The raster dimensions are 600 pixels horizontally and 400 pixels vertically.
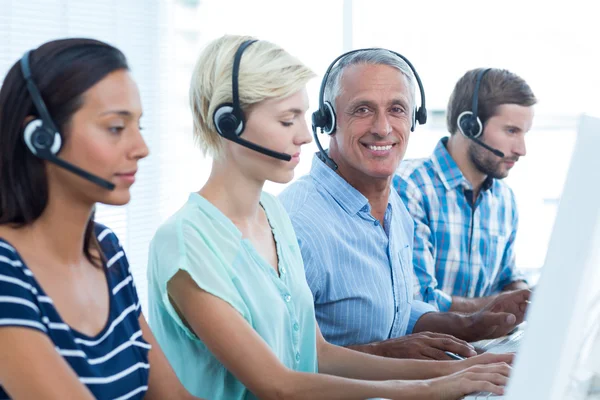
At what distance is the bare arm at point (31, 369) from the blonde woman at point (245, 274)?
31 centimetres

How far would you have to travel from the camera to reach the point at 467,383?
1.24 m

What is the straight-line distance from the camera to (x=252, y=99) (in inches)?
53.6

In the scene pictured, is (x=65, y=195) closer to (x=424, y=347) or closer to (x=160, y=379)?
(x=160, y=379)

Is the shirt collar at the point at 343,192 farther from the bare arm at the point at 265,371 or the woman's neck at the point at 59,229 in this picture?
the woman's neck at the point at 59,229

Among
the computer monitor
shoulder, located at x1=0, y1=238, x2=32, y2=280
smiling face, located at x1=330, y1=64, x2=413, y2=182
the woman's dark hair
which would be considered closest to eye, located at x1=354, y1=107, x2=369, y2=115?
smiling face, located at x1=330, y1=64, x2=413, y2=182

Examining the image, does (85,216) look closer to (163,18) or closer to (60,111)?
(60,111)

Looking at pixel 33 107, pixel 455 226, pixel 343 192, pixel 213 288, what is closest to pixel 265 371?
pixel 213 288

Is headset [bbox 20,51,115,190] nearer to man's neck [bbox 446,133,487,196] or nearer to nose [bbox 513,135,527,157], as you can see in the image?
man's neck [bbox 446,133,487,196]

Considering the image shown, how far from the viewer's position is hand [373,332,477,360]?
5.10 feet

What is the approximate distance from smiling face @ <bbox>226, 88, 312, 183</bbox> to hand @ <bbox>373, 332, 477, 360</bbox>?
1.58 feet

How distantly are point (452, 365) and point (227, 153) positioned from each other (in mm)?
610

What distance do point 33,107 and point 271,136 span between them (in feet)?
1.54

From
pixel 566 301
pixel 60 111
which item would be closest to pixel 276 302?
pixel 60 111

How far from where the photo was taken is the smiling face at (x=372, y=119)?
1832mm
